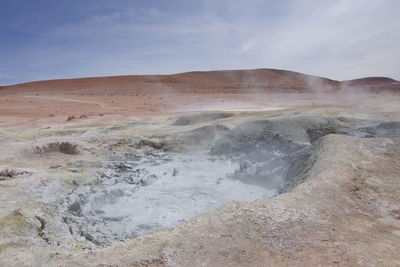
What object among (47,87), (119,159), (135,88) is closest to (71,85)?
(47,87)

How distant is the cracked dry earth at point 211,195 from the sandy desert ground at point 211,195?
0.04 feet

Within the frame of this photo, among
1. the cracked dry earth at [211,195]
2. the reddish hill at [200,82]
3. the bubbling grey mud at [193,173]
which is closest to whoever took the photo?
the cracked dry earth at [211,195]

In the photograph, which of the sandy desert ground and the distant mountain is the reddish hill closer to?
the distant mountain

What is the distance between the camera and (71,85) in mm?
34250

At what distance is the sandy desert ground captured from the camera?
1.91 metres

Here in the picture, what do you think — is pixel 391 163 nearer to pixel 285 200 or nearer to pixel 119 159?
pixel 285 200

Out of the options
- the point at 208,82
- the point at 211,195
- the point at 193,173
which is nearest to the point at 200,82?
the point at 208,82

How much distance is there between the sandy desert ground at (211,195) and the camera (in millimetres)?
1907

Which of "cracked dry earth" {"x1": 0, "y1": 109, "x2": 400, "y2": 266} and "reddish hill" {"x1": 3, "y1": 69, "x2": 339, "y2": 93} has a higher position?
"reddish hill" {"x1": 3, "y1": 69, "x2": 339, "y2": 93}

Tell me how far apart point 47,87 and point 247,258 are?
3751 centimetres

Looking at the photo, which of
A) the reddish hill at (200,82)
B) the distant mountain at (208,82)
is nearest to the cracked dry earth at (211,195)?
the distant mountain at (208,82)

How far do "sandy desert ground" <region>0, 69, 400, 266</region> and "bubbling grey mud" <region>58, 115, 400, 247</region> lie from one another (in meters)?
0.02

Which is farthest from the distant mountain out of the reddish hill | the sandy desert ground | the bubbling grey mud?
the sandy desert ground

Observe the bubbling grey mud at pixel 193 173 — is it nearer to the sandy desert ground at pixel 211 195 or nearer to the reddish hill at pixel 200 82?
the sandy desert ground at pixel 211 195
